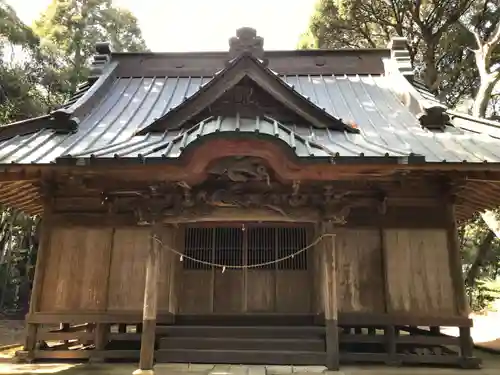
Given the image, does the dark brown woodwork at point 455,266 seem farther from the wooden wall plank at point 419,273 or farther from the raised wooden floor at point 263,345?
the raised wooden floor at point 263,345

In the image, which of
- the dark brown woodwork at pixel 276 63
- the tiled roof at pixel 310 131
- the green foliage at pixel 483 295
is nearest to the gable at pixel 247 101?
the tiled roof at pixel 310 131

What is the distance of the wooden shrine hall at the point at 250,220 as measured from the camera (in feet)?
19.9

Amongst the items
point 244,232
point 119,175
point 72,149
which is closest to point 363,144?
point 244,232

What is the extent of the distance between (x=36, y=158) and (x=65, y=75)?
51.8ft

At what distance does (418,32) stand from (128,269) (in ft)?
59.2

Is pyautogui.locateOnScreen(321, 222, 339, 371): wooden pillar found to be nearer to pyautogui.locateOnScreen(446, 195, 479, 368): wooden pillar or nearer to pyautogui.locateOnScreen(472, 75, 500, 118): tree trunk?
pyautogui.locateOnScreen(446, 195, 479, 368): wooden pillar

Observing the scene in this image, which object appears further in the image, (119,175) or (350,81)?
(350,81)

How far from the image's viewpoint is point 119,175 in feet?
20.1

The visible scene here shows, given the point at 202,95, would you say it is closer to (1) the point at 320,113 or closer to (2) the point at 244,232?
(1) the point at 320,113

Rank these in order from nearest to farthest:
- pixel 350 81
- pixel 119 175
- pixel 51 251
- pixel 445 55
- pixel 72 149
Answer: pixel 119 175
pixel 72 149
pixel 51 251
pixel 350 81
pixel 445 55

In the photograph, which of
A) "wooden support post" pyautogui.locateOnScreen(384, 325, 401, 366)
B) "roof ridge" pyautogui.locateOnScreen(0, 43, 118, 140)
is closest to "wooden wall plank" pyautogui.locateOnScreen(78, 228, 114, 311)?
"roof ridge" pyautogui.locateOnScreen(0, 43, 118, 140)

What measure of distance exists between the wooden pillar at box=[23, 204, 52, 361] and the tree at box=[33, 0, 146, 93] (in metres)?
14.9

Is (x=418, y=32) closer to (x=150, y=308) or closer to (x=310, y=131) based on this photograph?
(x=310, y=131)

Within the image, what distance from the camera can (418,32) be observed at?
64.3ft
